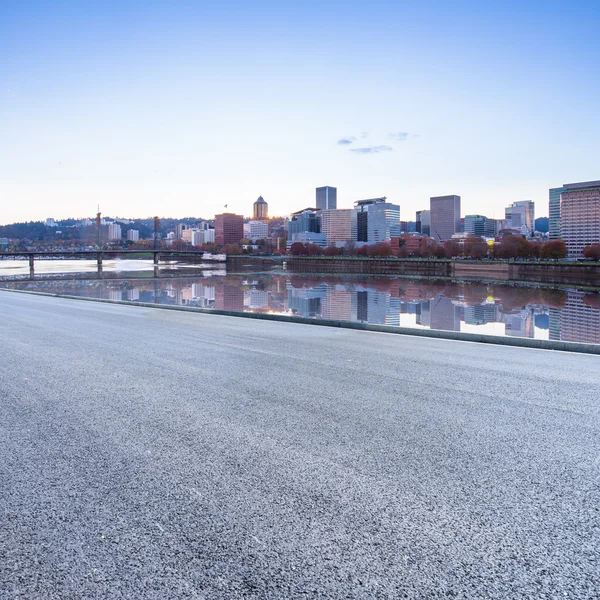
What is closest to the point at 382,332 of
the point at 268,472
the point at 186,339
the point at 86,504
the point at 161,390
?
the point at 186,339

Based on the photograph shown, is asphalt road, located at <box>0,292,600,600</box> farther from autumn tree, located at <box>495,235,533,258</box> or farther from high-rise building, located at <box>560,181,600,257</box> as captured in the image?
high-rise building, located at <box>560,181,600,257</box>

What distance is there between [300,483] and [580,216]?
7732 inches

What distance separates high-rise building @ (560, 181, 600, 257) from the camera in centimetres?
16888

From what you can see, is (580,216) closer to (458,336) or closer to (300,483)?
(458,336)

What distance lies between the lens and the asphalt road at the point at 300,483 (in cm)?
232

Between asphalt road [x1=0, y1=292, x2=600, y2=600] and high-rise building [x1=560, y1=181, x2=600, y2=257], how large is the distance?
18277cm

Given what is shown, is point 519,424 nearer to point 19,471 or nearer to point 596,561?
point 596,561

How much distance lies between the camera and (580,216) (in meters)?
174

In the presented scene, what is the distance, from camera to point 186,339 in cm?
961

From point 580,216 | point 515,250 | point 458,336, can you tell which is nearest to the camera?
point 458,336

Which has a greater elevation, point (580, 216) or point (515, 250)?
point (580, 216)

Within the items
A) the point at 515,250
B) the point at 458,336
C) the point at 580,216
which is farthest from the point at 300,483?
the point at 580,216

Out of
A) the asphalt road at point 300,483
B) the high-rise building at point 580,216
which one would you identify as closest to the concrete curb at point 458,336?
the asphalt road at point 300,483

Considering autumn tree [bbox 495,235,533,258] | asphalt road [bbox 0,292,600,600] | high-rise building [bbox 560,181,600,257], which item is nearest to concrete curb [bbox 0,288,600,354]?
asphalt road [bbox 0,292,600,600]
